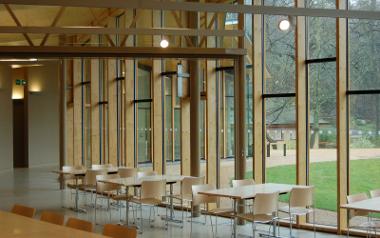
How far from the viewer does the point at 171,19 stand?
480 inches

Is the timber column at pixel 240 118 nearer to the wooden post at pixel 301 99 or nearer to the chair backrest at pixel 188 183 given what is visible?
the chair backrest at pixel 188 183

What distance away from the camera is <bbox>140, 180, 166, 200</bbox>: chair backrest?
8.93 meters

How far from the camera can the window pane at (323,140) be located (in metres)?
9.19

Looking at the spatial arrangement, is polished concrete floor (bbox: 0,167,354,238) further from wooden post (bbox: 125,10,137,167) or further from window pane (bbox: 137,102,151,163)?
window pane (bbox: 137,102,151,163)

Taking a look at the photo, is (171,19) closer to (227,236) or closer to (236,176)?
(236,176)

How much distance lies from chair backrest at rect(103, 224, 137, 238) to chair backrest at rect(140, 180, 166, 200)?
4.10m

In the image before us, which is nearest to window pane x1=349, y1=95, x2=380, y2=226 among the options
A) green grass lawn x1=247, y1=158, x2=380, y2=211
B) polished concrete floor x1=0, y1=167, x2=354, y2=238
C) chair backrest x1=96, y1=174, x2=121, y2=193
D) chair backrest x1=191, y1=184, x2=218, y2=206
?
green grass lawn x1=247, y1=158, x2=380, y2=211

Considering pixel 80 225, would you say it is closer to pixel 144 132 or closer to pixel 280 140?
pixel 280 140

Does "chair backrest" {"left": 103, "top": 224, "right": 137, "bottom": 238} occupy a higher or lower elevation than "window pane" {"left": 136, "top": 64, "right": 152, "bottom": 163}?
lower

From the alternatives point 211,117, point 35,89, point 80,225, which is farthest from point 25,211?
point 35,89

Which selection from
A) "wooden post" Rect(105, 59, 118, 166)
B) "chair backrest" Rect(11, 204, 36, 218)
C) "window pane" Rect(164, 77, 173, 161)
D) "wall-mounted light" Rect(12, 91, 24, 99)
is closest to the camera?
"chair backrest" Rect(11, 204, 36, 218)

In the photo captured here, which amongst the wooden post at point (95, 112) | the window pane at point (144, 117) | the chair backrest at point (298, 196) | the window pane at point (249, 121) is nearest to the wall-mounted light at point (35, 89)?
the wooden post at point (95, 112)

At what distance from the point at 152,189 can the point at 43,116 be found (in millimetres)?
13621

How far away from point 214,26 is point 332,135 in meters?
3.51
